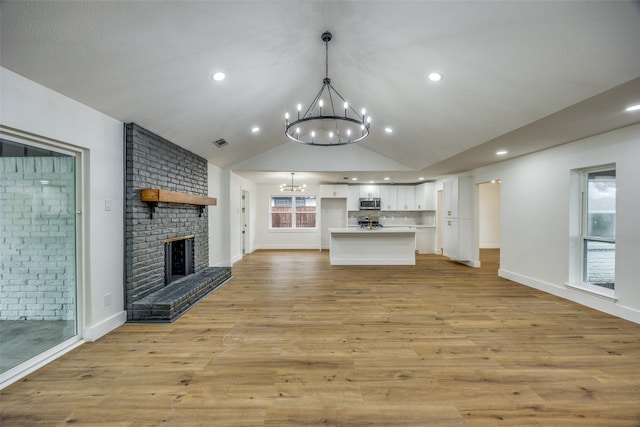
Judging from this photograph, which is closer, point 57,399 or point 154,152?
point 57,399

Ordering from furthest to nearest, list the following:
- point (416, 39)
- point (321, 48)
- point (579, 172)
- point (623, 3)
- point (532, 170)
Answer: point (532, 170) → point (579, 172) → point (321, 48) → point (416, 39) → point (623, 3)

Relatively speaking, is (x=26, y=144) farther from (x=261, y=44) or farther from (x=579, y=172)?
(x=579, y=172)

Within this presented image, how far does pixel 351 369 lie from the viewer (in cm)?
219

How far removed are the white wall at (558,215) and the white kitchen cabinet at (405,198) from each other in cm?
275

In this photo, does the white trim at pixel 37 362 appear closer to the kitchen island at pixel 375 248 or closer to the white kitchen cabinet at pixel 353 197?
the kitchen island at pixel 375 248

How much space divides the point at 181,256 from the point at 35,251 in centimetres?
215

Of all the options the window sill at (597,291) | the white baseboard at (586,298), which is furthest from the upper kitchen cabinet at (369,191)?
the window sill at (597,291)

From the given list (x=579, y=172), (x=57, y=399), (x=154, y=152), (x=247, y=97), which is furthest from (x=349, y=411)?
(x=579, y=172)

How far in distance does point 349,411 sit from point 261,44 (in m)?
3.15

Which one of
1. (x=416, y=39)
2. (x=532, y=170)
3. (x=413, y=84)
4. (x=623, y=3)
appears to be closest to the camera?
(x=623, y=3)

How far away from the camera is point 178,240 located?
14.3 ft

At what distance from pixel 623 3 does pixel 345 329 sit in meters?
3.36

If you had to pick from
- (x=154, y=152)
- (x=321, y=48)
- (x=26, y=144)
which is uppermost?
(x=321, y=48)

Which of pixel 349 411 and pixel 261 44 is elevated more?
pixel 261 44
